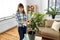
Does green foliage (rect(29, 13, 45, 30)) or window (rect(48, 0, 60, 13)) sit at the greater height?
window (rect(48, 0, 60, 13))

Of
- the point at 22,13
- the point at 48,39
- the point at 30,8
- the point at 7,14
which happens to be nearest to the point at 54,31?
the point at 48,39

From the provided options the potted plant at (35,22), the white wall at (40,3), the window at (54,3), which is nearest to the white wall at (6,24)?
the white wall at (40,3)

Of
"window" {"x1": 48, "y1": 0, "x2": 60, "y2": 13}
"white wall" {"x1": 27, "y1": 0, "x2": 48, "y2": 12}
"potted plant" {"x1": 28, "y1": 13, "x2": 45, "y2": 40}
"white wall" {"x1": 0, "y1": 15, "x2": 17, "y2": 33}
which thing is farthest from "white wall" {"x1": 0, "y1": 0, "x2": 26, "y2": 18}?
"potted plant" {"x1": 28, "y1": 13, "x2": 45, "y2": 40}

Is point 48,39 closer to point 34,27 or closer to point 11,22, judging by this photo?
point 34,27

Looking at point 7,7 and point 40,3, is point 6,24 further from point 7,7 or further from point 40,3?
point 40,3

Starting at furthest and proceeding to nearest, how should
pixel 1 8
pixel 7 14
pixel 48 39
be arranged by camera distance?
pixel 7 14 < pixel 1 8 < pixel 48 39

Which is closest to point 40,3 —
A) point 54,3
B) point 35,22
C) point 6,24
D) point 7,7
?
point 54,3

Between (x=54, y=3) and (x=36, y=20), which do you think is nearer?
(x=36, y=20)

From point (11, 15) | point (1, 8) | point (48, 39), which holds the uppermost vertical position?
point (1, 8)

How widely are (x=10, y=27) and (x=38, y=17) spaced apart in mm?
3811

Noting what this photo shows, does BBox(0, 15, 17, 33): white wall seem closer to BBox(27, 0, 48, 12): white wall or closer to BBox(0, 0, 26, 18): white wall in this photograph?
BBox(0, 0, 26, 18): white wall

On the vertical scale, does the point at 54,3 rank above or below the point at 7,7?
above

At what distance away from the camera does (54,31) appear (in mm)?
4117

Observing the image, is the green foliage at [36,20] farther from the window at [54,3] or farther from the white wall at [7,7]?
the window at [54,3]
